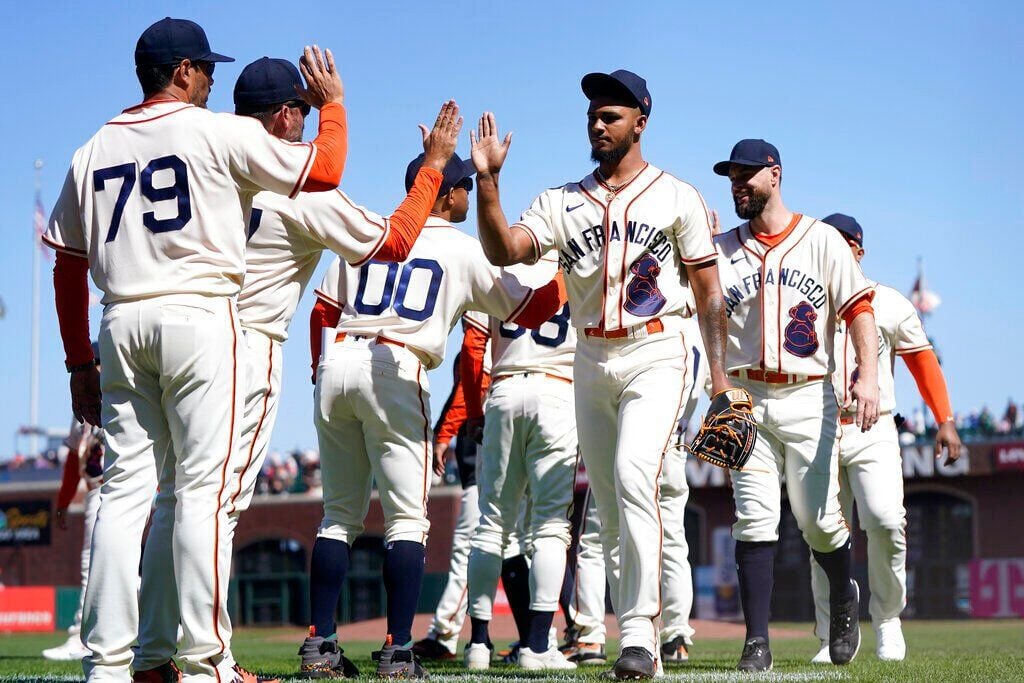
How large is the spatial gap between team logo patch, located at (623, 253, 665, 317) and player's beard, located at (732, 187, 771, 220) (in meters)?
2.01

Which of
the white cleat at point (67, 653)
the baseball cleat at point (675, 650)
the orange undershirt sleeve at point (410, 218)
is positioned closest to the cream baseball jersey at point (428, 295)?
→ the orange undershirt sleeve at point (410, 218)

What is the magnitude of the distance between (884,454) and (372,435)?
12.8 feet

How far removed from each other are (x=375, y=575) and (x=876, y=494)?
26.4 meters

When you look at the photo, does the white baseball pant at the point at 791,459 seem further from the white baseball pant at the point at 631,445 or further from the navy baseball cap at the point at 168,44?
the navy baseball cap at the point at 168,44

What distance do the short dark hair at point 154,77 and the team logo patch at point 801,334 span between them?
4207 millimetres

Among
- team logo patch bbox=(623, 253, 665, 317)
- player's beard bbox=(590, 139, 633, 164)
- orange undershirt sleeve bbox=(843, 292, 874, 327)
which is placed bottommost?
team logo patch bbox=(623, 253, 665, 317)

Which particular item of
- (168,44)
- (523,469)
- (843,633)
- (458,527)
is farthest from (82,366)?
(458,527)

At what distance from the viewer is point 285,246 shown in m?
6.13

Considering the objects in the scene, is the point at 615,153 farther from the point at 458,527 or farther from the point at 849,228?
the point at 458,527

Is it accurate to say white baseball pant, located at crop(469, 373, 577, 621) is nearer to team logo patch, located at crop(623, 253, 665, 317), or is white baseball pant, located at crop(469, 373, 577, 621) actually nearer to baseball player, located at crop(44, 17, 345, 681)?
team logo patch, located at crop(623, 253, 665, 317)

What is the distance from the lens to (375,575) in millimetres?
33812

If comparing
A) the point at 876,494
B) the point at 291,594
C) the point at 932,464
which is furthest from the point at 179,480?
the point at 291,594

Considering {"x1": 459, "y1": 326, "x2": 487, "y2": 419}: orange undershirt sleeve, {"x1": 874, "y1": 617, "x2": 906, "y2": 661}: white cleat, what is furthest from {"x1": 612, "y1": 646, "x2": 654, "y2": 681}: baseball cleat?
{"x1": 874, "y1": 617, "x2": 906, "y2": 661}: white cleat

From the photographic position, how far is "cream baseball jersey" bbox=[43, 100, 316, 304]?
4.89 meters
